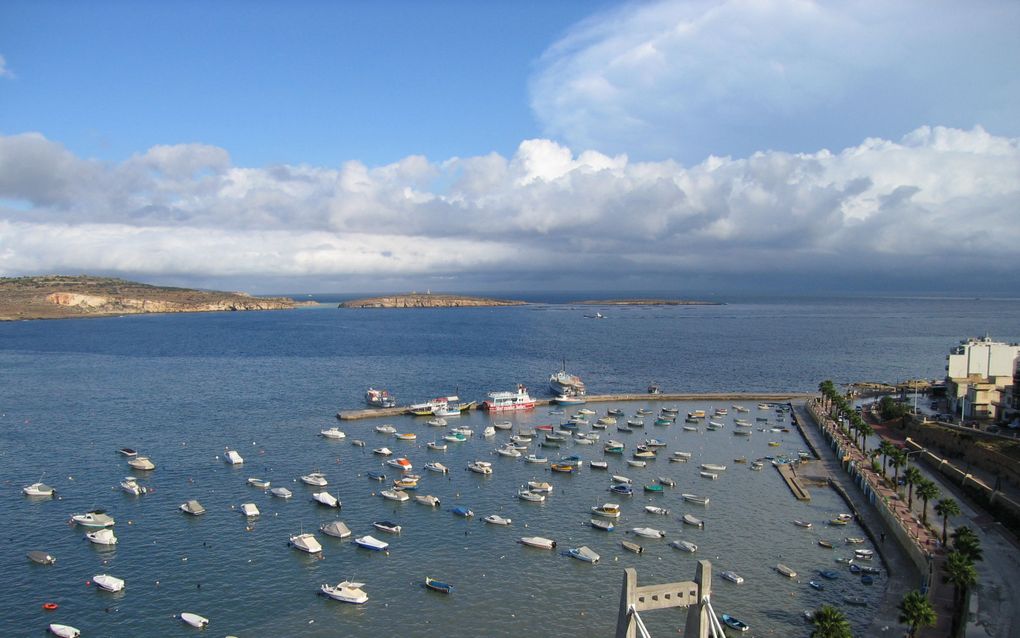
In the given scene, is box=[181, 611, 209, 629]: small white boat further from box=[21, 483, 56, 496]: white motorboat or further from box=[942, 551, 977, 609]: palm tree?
box=[942, 551, 977, 609]: palm tree

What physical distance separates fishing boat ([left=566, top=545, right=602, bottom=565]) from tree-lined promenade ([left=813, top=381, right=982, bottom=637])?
16.6 m

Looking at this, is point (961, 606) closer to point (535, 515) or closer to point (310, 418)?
point (535, 515)

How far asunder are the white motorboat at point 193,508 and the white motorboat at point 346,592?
17.0 metres

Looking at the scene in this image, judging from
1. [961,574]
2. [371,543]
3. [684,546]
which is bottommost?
[371,543]

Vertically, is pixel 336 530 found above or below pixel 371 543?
above

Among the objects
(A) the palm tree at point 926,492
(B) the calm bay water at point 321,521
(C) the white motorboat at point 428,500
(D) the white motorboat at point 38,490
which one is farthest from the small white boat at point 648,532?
(D) the white motorboat at point 38,490

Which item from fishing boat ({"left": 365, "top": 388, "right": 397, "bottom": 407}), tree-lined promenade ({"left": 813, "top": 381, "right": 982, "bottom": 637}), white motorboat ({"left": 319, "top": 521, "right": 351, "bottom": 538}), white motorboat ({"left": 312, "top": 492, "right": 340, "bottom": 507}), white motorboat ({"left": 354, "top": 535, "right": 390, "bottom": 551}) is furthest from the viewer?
fishing boat ({"left": 365, "top": 388, "right": 397, "bottom": 407})

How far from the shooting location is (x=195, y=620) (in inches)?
1421

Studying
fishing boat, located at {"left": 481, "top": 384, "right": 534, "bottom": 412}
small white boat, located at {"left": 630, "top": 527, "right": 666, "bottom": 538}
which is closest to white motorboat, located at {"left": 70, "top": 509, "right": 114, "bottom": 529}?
small white boat, located at {"left": 630, "top": 527, "right": 666, "bottom": 538}

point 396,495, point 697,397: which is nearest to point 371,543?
point 396,495

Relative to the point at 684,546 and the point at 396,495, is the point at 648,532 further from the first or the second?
the point at 396,495

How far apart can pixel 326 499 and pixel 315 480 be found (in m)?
5.16

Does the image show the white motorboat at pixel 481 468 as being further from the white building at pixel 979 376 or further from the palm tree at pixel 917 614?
the white building at pixel 979 376

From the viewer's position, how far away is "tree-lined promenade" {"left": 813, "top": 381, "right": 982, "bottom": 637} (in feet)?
110
